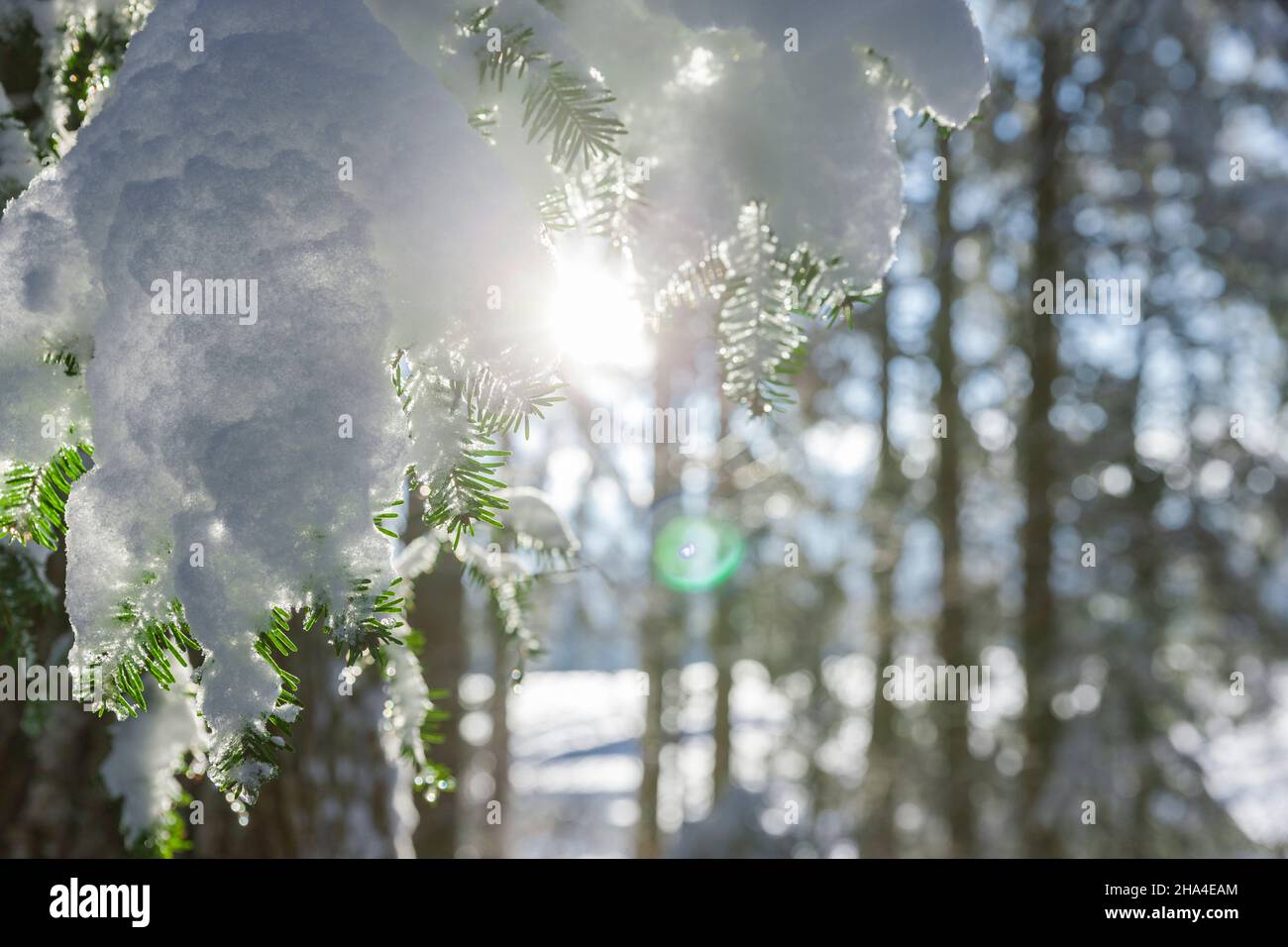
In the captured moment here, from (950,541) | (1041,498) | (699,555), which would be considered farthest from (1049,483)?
(699,555)

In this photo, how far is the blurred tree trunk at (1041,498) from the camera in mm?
6715

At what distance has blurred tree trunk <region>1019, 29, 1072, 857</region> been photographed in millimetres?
6715

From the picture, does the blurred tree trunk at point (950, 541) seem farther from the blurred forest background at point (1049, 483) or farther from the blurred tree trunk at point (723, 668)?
the blurred tree trunk at point (723, 668)

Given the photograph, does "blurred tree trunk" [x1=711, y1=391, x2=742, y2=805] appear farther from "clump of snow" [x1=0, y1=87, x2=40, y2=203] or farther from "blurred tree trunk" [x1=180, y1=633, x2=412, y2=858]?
"clump of snow" [x1=0, y1=87, x2=40, y2=203]

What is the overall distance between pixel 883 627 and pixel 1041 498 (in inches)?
89.1

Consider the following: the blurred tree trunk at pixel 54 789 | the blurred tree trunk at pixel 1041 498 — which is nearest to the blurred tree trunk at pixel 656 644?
the blurred tree trunk at pixel 1041 498

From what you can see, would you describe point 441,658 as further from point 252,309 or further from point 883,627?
point 883,627

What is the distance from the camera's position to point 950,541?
25.4 feet

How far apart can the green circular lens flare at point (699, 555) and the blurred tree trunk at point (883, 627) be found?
170cm
